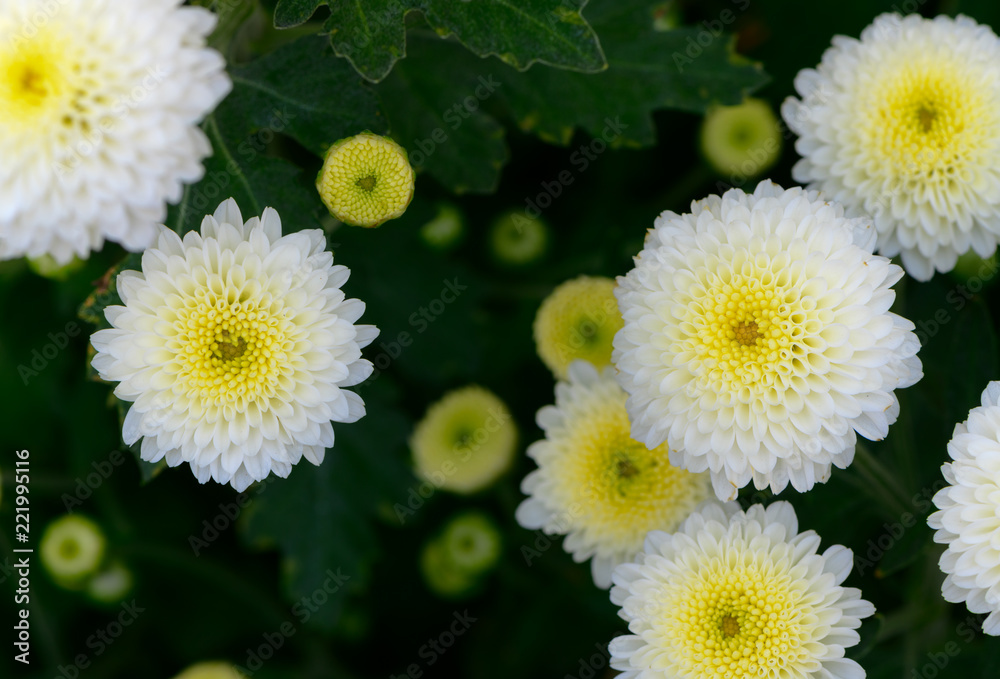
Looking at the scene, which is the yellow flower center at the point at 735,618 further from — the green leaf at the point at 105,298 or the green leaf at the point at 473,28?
the green leaf at the point at 105,298

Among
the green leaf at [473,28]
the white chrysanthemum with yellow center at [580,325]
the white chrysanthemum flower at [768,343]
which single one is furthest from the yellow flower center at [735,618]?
the green leaf at [473,28]

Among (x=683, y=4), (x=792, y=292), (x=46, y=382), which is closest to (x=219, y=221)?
(x=792, y=292)

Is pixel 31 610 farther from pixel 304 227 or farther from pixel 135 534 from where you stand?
pixel 304 227

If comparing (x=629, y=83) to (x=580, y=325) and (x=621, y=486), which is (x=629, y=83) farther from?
(x=621, y=486)

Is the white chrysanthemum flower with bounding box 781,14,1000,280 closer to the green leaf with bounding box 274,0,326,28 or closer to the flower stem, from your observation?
the flower stem

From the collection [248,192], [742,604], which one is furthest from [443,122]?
[742,604]

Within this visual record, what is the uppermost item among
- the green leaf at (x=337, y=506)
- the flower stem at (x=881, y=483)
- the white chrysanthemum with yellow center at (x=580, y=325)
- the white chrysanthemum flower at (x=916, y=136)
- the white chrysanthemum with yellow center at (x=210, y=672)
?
the white chrysanthemum flower at (x=916, y=136)

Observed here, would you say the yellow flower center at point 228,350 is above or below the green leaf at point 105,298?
above

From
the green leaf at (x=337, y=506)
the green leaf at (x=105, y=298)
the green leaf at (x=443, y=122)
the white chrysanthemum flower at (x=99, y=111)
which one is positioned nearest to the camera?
the white chrysanthemum flower at (x=99, y=111)
